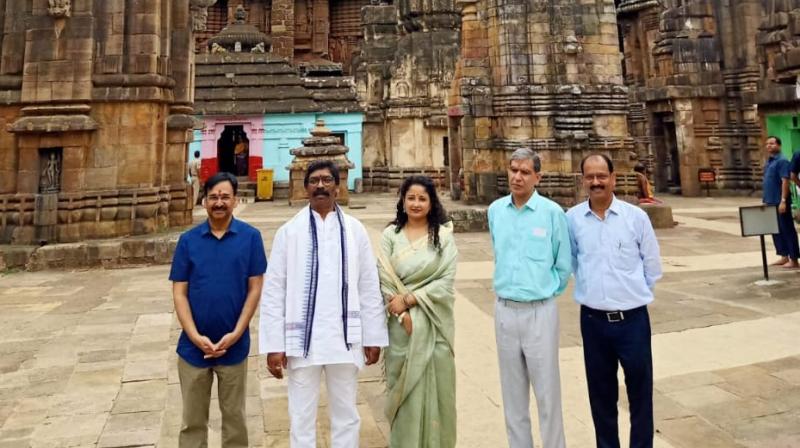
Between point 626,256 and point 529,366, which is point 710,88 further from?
point 529,366

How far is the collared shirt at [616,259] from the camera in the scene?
2818 mm

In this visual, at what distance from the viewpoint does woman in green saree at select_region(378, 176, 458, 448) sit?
110 inches

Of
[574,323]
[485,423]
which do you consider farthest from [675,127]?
Result: [485,423]

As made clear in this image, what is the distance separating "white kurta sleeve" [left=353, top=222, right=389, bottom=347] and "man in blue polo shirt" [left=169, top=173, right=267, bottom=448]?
0.56 meters

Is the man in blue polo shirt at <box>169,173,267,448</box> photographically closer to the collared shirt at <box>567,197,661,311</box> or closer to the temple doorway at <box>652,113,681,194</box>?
the collared shirt at <box>567,197,661,311</box>

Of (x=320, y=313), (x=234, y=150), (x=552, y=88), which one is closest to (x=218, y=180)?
(x=320, y=313)

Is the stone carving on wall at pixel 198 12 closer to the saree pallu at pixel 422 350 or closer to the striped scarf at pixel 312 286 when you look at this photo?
the striped scarf at pixel 312 286

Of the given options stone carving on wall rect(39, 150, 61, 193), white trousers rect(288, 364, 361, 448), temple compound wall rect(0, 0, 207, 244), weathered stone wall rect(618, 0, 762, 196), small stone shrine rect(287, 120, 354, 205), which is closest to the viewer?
white trousers rect(288, 364, 361, 448)

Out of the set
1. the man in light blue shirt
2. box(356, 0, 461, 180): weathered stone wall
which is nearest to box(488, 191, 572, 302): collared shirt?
the man in light blue shirt

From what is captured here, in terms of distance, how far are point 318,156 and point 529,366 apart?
15731 millimetres

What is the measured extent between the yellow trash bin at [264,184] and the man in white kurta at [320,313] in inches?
748

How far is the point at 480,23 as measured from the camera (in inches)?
545

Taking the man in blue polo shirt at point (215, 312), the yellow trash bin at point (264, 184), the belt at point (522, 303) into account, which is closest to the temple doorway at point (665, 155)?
the yellow trash bin at point (264, 184)

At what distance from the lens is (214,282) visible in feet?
9.30
